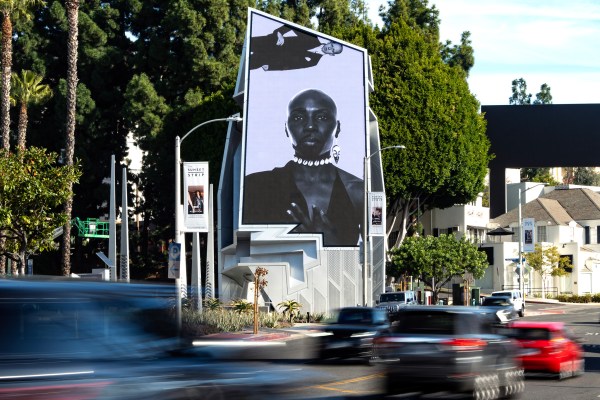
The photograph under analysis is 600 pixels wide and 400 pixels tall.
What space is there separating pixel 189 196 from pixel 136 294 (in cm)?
2293

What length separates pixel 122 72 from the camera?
7388 centimetres

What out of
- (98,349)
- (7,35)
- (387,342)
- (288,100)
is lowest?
(387,342)

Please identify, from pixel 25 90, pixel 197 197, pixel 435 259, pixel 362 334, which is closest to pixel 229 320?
pixel 197 197

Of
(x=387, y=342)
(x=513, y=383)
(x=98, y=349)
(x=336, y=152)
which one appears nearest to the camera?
(x=98, y=349)

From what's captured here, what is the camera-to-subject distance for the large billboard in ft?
177

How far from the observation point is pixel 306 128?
5431 cm

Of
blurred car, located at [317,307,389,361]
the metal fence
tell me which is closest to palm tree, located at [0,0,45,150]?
blurred car, located at [317,307,389,361]

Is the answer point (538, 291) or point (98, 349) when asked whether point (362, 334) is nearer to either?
point (98, 349)

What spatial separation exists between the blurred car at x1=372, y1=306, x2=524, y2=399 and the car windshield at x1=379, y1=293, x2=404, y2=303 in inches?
1384

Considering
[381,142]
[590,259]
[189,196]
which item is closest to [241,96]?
[381,142]

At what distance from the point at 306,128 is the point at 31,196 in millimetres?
19183

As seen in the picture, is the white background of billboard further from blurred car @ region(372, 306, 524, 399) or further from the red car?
blurred car @ region(372, 306, 524, 399)

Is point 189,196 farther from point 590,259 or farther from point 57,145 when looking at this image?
point 590,259

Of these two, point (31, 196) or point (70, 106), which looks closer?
point (31, 196)
